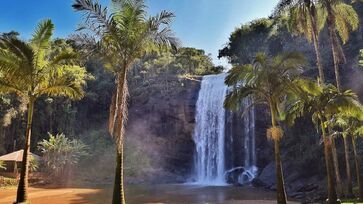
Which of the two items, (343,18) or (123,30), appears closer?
(123,30)

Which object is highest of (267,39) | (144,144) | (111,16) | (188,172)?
(267,39)

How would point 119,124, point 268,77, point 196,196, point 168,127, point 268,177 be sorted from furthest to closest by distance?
1. point 168,127
2. point 268,177
3. point 196,196
4. point 268,77
5. point 119,124

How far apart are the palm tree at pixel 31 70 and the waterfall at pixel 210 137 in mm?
25251

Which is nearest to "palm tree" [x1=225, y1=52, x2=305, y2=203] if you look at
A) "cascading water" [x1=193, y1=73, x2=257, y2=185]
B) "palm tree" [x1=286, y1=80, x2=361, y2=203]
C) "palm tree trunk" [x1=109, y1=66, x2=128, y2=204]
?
"palm tree" [x1=286, y1=80, x2=361, y2=203]

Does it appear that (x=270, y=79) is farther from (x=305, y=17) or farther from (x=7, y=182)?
(x=7, y=182)

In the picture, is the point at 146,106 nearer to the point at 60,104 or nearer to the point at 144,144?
the point at 144,144

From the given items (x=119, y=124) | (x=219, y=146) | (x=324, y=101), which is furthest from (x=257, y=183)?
(x=119, y=124)

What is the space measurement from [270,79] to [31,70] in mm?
10644

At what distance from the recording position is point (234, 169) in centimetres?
3938

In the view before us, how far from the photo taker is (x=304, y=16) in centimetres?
2206

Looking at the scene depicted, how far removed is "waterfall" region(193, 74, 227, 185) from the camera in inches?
1612

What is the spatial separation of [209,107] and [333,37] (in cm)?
2435

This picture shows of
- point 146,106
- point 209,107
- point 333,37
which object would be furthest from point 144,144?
point 333,37

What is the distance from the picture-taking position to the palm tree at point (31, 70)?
16.2m
